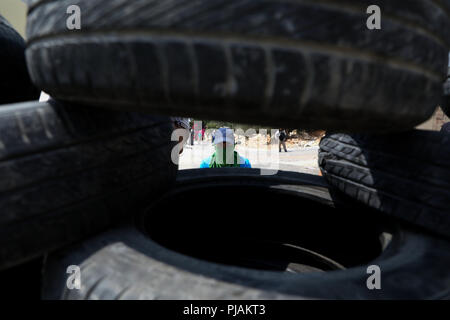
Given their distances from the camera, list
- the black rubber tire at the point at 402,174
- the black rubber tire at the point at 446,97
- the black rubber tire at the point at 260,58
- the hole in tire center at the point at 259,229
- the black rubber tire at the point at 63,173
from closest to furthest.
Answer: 1. the black rubber tire at the point at 260,58
2. the black rubber tire at the point at 63,173
3. the black rubber tire at the point at 402,174
4. the hole in tire center at the point at 259,229
5. the black rubber tire at the point at 446,97

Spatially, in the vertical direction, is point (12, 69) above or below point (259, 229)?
above

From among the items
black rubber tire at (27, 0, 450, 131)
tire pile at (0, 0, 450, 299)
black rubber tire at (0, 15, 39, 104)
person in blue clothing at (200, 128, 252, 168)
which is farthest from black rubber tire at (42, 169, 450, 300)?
person in blue clothing at (200, 128, 252, 168)

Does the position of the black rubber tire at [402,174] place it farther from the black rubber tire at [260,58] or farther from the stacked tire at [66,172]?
the stacked tire at [66,172]

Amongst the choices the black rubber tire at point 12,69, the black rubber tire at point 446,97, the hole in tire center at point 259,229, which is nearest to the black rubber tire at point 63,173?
the hole in tire center at point 259,229

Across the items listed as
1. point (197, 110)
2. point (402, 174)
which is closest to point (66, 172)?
point (197, 110)

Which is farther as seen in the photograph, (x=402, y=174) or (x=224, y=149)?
(x=224, y=149)

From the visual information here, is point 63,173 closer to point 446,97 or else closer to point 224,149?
point 224,149

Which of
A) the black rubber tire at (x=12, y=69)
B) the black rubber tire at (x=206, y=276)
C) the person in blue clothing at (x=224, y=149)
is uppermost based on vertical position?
the black rubber tire at (x=12, y=69)

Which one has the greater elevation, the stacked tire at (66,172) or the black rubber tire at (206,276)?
the stacked tire at (66,172)

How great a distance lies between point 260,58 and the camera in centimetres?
53

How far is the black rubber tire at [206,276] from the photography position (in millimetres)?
594

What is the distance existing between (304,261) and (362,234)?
0.36 meters

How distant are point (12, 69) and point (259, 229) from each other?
4.30 ft
